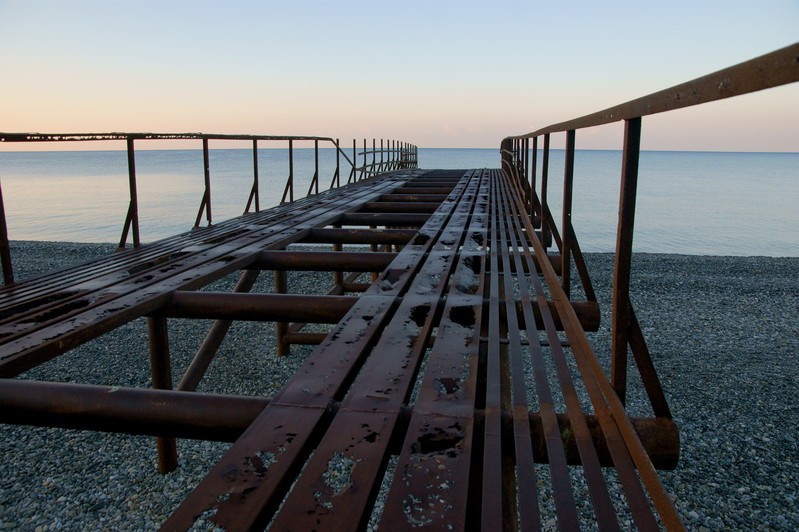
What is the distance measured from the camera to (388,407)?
6.94ft

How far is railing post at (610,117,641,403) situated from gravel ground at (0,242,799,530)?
4.61 m

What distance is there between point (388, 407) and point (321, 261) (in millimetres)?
3234

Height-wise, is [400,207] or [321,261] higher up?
[400,207]

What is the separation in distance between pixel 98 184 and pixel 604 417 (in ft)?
269

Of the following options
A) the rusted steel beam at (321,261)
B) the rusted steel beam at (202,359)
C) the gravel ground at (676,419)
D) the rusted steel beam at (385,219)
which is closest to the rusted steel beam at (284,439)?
the rusted steel beam at (321,261)

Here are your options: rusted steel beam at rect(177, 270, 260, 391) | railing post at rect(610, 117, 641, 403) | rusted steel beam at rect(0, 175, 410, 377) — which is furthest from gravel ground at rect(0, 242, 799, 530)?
railing post at rect(610, 117, 641, 403)

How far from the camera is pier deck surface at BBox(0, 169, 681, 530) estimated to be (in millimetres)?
1603

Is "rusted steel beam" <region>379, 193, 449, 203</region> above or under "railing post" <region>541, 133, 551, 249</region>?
under

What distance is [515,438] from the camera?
1903 millimetres

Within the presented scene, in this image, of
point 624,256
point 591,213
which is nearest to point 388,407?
point 624,256

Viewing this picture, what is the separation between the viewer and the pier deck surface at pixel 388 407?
160 cm

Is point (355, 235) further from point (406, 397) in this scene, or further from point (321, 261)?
point (406, 397)

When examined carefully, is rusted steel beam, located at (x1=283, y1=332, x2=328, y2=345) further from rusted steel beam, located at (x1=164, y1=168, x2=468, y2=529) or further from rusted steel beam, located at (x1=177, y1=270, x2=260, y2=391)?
rusted steel beam, located at (x1=164, y1=168, x2=468, y2=529)

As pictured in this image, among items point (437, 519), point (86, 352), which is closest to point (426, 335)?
point (437, 519)
